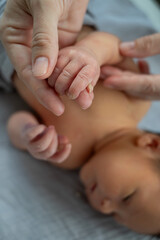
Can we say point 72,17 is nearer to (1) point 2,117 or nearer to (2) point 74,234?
(1) point 2,117

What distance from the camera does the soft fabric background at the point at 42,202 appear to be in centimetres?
87

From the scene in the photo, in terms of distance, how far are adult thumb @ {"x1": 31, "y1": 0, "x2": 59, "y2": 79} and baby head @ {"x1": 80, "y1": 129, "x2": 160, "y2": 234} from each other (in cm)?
43

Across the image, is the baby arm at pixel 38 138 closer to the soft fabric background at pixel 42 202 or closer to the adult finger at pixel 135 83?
the soft fabric background at pixel 42 202

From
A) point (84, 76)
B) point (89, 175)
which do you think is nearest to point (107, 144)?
point (89, 175)

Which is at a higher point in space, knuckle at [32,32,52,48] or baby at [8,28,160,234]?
knuckle at [32,32,52,48]

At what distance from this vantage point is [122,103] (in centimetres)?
86

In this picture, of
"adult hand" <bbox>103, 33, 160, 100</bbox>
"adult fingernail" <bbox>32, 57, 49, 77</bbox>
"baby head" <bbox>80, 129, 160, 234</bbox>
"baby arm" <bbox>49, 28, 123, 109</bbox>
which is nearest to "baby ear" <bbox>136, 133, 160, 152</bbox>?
"baby head" <bbox>80, 129, 160, 234</bbox>

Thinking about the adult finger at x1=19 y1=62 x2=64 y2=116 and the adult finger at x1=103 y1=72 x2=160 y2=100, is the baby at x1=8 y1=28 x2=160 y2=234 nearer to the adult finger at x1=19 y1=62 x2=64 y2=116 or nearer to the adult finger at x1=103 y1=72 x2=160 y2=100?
the adult finger at x1=103 y1=72 x2=160 y2=100

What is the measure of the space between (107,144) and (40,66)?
0.49m

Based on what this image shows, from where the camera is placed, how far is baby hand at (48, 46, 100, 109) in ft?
1.62

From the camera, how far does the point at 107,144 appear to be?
0.90 metres

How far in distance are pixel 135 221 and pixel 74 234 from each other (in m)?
0.22

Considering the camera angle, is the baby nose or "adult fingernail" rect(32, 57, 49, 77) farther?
the baby nose

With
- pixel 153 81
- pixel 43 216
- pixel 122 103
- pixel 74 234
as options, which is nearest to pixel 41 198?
pixel 43 216
